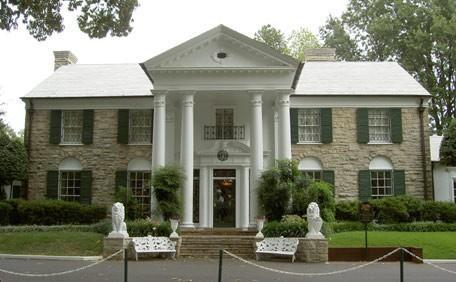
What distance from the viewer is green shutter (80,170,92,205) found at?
87.4 feet

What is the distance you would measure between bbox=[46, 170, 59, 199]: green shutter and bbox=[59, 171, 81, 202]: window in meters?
0.25

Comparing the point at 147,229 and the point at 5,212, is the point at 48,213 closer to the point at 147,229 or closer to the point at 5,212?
the point at 5,212

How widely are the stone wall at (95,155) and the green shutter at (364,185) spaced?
33.9ft

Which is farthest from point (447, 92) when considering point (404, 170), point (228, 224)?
point (228, 224)

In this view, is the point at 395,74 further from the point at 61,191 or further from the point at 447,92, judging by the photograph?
the point at 61,191

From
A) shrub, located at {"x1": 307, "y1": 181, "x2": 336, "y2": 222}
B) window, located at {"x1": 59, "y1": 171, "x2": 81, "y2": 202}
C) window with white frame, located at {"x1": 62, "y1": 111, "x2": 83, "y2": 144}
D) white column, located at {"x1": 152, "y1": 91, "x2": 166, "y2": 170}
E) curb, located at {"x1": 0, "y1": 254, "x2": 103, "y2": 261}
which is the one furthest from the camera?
window with white frame, located at {"x1": 62, "y1": 111, "x2": 83, "y2": 144}

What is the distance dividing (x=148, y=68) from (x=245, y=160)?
19.6 feet

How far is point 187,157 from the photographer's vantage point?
21.8 m

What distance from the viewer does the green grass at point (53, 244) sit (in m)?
18.4

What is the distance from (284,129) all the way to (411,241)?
21.4 feet

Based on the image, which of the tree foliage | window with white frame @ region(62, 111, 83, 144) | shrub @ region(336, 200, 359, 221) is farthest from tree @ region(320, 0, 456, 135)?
window with white frame @ region(62, 111, 83, 144)

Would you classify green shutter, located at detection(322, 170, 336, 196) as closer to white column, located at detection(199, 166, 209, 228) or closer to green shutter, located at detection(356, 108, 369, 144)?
green shutter, located at detection(356, 108, 369, 144)

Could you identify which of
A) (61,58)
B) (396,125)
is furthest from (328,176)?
(61,58)

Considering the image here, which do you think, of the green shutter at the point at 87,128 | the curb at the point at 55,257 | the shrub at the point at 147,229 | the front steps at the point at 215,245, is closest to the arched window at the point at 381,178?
the front steps at the point at 215,245
